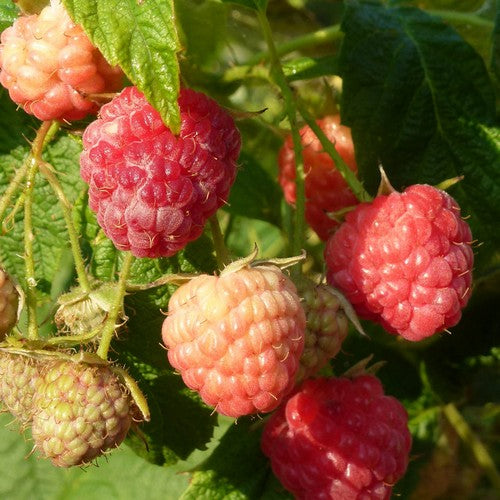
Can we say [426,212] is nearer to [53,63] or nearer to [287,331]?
[287,331]

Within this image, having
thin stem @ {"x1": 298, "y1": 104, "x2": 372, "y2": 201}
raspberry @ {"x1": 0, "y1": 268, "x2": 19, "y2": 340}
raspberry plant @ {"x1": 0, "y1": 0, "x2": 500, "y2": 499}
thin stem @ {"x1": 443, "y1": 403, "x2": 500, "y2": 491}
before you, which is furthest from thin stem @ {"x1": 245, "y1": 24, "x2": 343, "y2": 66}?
thin stem @ {"x1": 443, "y1": 403, "x2": 500, "y2": 491}

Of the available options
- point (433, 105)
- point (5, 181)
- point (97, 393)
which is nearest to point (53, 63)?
point (5, 181)

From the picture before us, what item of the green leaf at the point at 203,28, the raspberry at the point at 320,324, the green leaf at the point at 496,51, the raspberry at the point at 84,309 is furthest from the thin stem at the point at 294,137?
the green leaf at the point at 496,51

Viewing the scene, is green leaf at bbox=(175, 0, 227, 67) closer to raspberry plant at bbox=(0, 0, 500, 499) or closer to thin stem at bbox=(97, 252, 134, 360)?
raspberry plant at bbox=(0, 0, 500, 499)

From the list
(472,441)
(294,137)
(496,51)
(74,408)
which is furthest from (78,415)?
(472,441)

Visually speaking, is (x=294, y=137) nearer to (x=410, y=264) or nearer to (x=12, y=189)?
(x=410, y=264)

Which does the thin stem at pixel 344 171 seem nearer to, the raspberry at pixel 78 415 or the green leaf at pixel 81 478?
the raspberry at pixel 78 415
